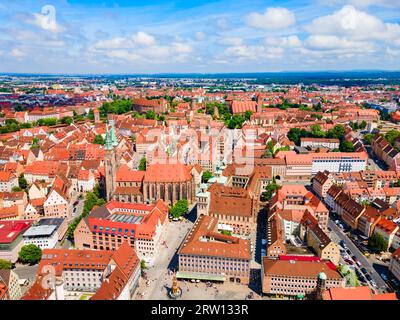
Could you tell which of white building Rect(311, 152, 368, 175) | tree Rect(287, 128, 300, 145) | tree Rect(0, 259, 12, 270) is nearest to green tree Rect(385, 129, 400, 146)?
white building Rect(311, 152, 368, 175)

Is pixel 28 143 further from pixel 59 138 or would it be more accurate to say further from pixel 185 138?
pixel 185 138

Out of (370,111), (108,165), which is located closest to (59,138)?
(108,165)

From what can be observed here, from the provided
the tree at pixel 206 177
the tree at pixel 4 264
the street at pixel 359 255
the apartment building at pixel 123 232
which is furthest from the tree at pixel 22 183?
the street at pixel 359 255

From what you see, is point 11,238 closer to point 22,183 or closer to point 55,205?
point 55,205

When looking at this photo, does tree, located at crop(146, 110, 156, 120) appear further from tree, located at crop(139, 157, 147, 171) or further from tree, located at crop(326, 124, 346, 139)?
tree, located at crop(326, 124, 346, 139)

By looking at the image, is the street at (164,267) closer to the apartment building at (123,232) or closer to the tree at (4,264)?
the apartment building at (123,232)
